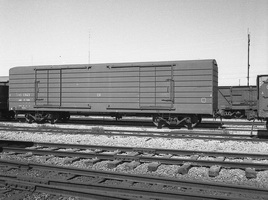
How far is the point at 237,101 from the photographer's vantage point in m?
23.4

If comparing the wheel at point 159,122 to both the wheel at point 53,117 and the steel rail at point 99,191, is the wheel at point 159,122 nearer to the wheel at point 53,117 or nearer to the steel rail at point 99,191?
the wheel at point 53,117

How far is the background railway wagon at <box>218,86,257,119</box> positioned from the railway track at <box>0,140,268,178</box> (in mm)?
15635

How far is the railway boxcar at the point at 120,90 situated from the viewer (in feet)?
48.5

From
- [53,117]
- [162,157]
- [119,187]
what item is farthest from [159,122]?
[119,187]

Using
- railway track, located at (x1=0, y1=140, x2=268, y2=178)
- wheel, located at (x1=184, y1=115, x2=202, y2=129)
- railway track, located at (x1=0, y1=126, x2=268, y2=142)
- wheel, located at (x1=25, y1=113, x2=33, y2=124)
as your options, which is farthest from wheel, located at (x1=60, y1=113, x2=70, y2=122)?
railway track, located at (x1=0, y1=140, x2=268, y2=178)

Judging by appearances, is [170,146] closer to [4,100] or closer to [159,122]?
[159,122]

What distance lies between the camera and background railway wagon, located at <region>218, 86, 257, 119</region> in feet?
74.7

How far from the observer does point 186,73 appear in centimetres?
1495

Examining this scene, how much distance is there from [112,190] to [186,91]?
1059 cm

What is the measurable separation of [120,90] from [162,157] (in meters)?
8.80

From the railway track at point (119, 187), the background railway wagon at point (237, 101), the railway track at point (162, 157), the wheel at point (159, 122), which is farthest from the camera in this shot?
the background railway wagon at point (237, 101)

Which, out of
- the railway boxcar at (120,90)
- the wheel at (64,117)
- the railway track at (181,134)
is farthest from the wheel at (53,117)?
the railway track at (181,134)

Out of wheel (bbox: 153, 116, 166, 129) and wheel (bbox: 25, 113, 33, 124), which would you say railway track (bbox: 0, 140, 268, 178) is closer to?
wheel (bbox: 153, 116, 166, 129)

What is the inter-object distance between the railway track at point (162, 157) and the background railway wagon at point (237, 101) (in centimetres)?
1564
